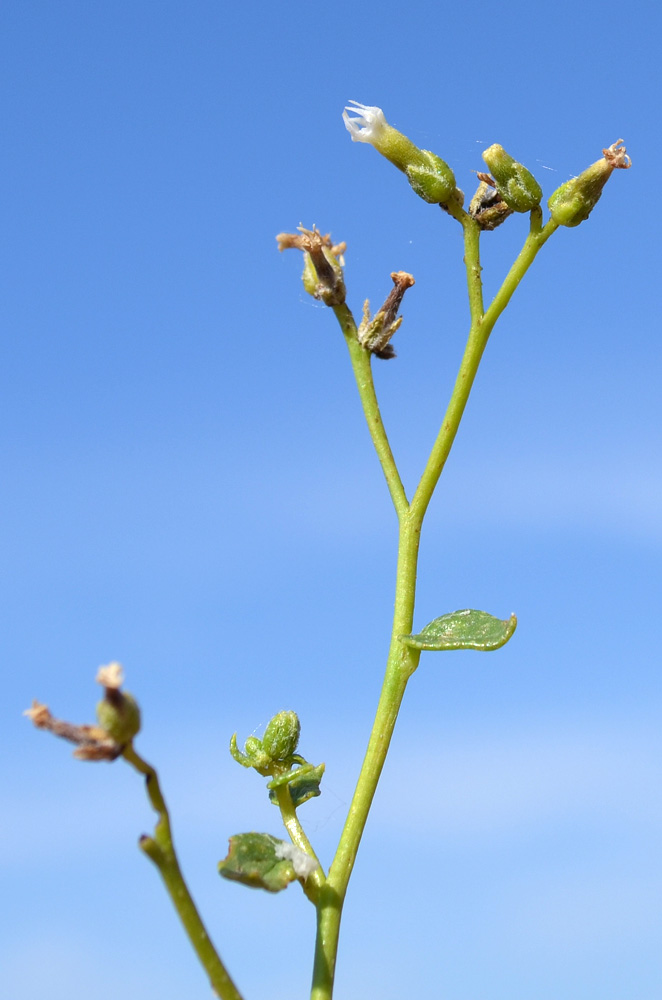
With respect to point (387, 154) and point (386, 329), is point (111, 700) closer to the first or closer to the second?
point (386, 329)

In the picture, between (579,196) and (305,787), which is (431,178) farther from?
(305,787)

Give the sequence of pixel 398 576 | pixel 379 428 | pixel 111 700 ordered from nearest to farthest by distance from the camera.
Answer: pixel 111 700 → pixel 398 576 → pixel 379 428

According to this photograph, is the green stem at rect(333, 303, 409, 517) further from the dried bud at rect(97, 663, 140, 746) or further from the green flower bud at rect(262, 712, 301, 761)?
the dried bud at rect(97, 663, 140, 746)

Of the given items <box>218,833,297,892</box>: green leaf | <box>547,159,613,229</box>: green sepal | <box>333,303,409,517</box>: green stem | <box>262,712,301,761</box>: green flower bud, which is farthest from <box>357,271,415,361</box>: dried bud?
<box>218,833,297,892</box>: green leaf

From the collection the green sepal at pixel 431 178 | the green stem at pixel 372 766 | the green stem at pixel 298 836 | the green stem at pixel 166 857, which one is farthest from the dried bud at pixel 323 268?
the green stem at pixel 166 857

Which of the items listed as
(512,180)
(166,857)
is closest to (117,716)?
(166,857)

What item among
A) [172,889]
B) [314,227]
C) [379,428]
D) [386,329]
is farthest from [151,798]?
[314,227]

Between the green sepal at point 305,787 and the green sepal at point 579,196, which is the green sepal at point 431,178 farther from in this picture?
the green sepal at point 305,787
